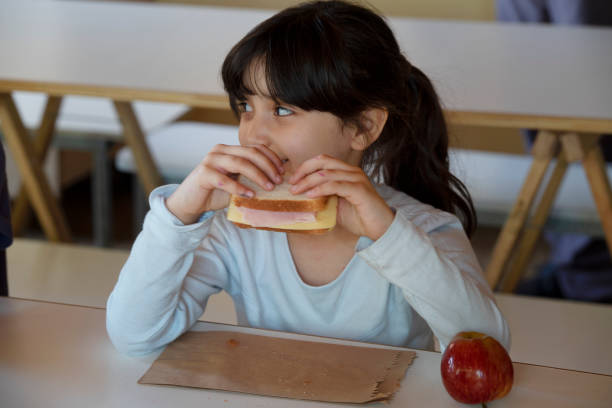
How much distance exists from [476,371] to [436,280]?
170mm

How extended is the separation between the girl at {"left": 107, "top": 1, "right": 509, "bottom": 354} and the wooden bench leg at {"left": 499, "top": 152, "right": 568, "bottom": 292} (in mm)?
955

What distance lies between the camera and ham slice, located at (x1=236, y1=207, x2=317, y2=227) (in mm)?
956

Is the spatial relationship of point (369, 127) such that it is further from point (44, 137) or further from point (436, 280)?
point (44, 137)

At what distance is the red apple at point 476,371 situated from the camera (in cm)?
79

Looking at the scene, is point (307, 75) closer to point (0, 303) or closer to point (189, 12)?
point (0, 303)

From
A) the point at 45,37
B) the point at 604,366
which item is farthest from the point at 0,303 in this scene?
the point at 45,37

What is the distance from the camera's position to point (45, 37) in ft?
7.97

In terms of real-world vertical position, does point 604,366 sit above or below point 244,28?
below

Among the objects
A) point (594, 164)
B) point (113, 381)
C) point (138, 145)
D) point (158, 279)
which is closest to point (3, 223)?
point (158, 279)

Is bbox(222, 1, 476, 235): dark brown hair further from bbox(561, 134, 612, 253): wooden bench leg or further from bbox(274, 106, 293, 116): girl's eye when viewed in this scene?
bbox(561, 134, 612, 253): wooden bench leg

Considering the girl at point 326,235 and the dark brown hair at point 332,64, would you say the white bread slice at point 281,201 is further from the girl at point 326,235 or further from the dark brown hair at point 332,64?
the dark brown hair at point 332,64

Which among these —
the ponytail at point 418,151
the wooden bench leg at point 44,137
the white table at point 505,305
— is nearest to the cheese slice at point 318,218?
the ponytail at point 418,151

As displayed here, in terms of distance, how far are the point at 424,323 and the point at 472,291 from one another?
0.25 meters

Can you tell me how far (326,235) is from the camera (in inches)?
45.3
